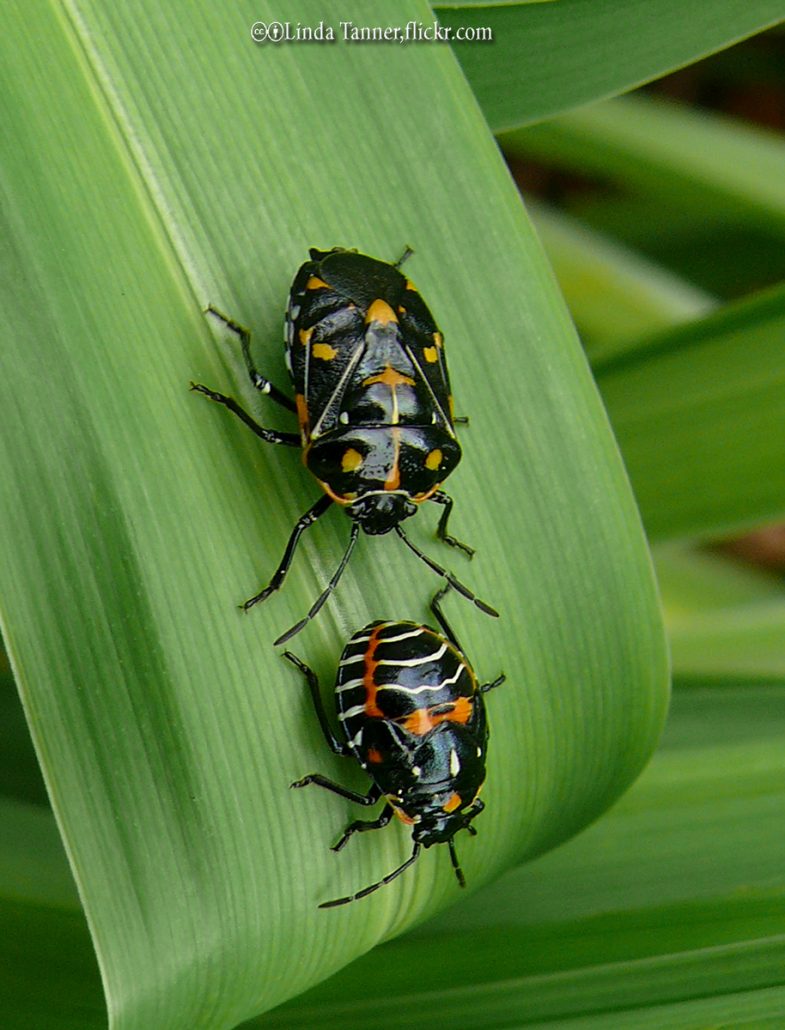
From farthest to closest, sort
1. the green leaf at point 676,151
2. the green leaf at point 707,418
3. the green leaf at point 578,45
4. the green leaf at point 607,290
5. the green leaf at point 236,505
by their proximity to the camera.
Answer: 1. the green leaf at point 607,290
2. the green leaf at point 676,151
3. the green leaf at point 707,418
4. the green leaf at point 578,45
5. the green leaf at point 236,505

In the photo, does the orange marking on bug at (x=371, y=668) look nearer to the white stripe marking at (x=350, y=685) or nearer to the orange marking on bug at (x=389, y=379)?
the white stripe marking at (x=350, y=685)

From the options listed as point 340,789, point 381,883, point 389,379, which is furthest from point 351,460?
point 381,883

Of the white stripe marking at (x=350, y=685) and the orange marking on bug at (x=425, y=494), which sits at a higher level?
the orange marking on bug at (x=425, y=494)

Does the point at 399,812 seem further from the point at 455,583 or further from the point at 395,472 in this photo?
the point at 395,472

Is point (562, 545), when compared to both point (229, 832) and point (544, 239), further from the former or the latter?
point (544, 239)

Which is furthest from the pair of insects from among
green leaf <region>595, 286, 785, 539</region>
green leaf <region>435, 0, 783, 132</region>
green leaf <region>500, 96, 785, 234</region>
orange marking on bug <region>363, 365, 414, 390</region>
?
green leaf <region>500, 96, 785, 234</region>

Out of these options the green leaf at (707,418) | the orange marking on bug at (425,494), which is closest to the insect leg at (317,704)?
the orange marking on bug at (425,494)

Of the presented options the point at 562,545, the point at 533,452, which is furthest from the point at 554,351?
the point at 562,545
